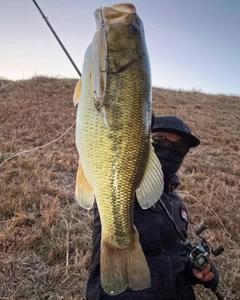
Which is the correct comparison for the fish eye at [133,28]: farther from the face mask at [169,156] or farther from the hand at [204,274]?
the hand at [204,274]

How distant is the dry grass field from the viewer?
11.0 feet

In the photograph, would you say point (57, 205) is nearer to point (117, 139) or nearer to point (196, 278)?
point (196, 278)

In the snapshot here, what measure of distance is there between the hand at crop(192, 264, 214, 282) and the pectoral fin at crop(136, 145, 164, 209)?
4.14 feet

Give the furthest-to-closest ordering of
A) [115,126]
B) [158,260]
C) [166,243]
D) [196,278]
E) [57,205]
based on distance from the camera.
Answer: [57,205] → [196,278] → [166,243] → [158,260] → [115,126]

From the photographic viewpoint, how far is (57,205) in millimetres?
4441

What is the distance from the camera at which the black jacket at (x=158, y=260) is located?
2.04m

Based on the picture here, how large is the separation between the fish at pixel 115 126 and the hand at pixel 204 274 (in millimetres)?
1137

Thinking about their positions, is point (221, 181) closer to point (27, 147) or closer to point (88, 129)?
point (27, 147)

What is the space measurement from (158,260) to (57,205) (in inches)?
100

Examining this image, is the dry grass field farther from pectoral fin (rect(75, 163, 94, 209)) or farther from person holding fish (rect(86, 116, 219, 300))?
pectoral fin (rect(75, 163, 94, 209))

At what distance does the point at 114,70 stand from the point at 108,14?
0.22m

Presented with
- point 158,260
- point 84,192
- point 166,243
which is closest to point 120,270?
point 84,192

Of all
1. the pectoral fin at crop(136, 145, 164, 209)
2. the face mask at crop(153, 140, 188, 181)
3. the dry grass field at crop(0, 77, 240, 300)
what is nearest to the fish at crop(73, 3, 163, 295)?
the pectoral fin at crop(136, 145, 164, 209)

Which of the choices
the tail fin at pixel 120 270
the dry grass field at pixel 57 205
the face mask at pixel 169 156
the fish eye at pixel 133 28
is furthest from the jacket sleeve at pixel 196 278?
the fish eye at pixel 133 28
